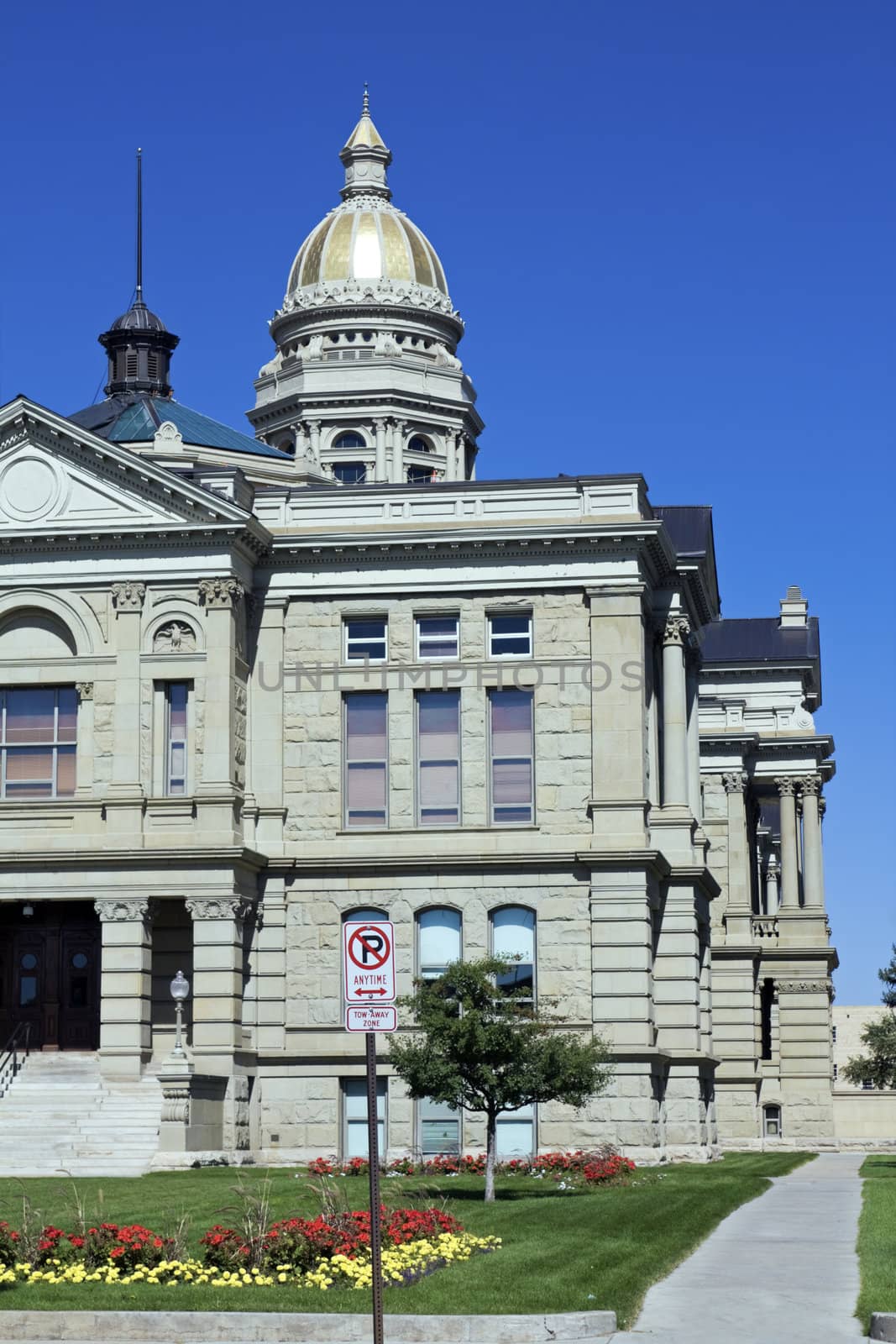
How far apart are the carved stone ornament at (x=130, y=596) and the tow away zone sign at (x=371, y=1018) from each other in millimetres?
30874

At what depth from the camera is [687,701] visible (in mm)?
58281

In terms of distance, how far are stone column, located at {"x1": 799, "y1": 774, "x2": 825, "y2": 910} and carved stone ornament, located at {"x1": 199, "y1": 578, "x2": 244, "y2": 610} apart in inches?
1478

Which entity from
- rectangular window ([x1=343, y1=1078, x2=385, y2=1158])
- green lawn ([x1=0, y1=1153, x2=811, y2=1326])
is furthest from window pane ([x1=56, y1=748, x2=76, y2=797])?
green lawn ([x1=0, y1=1153, x2=811, y2=1326])

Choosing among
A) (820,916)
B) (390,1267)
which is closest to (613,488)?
(390,1267)

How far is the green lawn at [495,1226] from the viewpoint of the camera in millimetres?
22625

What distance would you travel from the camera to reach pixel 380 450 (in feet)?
308

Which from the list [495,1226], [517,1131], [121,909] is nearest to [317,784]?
[121,909]

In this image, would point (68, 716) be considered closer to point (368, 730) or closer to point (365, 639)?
point (368, 730)

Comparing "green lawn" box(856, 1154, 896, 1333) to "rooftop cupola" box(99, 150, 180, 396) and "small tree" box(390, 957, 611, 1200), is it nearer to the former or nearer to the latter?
"small tree" box(390, 957, 611, 1200)

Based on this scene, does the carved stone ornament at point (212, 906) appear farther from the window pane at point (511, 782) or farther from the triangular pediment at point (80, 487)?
the triangular pediment at point (80, 487)

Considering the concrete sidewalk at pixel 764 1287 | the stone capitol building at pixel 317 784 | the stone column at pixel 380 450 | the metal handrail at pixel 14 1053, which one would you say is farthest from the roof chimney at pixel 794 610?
the concrete sidewalk at pixel 764 1287

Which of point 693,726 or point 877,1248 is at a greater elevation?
point 693,726

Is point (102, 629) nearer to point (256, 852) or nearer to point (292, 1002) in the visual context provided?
point (256, 852)

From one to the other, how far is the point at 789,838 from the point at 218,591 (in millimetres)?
37529
